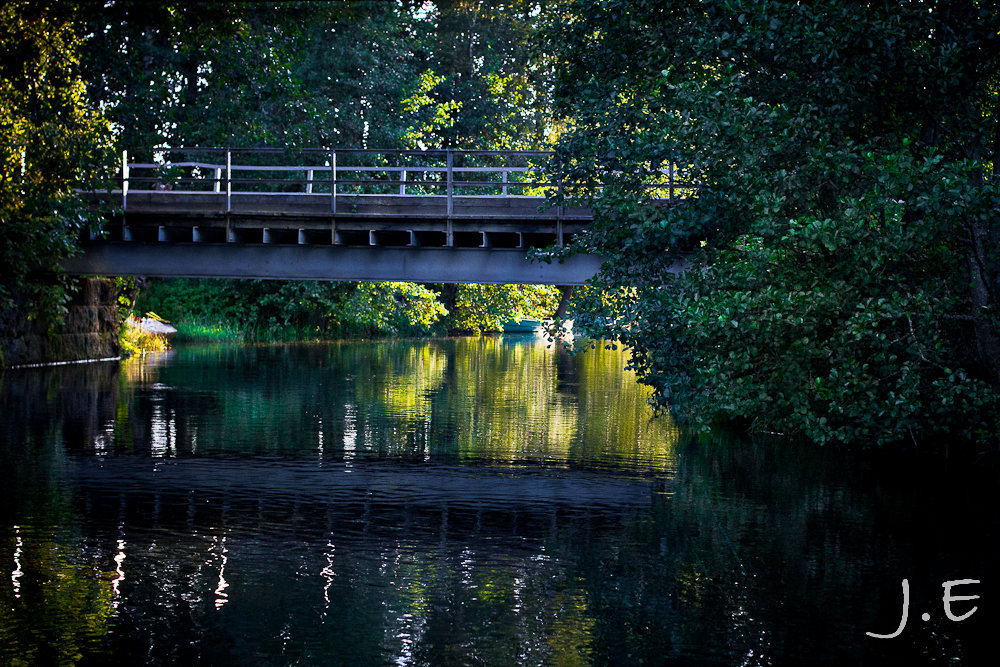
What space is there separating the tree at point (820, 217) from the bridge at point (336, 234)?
8754 mm

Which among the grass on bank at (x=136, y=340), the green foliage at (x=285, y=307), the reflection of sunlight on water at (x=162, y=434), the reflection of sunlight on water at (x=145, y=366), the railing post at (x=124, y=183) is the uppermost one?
the railing post at (x=124, y=183)

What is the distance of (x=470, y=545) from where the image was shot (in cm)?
1091

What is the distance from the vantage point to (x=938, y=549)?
10.9 metres

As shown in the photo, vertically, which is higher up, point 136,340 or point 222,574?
point 136,340

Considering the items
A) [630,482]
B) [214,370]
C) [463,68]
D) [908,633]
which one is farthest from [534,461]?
[463,68]

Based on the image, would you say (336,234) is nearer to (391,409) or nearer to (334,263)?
(334,263)

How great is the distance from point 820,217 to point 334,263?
15443 mm

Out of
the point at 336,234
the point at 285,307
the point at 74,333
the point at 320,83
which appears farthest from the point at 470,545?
the point at 285,307

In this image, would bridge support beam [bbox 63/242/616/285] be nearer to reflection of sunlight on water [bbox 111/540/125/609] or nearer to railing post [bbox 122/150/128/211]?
Answer: railing post [bbox 122/150/128/211]

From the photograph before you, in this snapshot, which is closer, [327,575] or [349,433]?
[327,575]

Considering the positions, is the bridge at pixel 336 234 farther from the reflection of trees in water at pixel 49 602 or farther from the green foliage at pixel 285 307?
the green foliage at pixel 285 307

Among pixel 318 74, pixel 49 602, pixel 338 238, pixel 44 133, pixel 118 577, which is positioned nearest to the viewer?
pixel 49 602

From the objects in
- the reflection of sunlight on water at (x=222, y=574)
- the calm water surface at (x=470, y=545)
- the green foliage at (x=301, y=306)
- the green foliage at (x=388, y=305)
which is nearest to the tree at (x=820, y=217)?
the calm water surface at (x=470, y=545)

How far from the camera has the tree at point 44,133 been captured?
2628 cm
